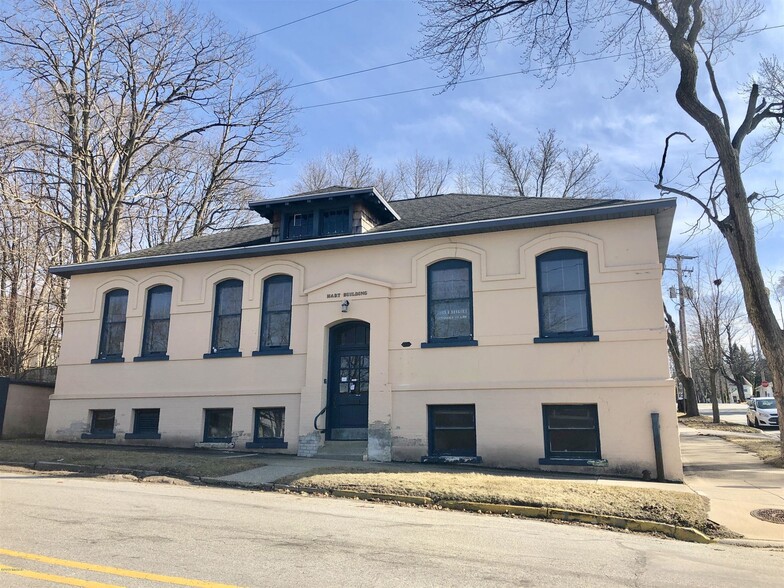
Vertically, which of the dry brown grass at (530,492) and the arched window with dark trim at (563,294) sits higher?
the arched window with dark trim at (563,294)

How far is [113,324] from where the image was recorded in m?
17.7

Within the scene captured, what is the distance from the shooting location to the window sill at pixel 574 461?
1214 cm

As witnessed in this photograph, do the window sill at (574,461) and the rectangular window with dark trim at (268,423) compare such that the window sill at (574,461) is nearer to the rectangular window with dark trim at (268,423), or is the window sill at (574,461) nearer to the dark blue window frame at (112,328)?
the rectangular window with dark trim at (268,423)

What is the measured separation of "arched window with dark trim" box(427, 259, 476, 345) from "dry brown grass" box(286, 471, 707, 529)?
11.9 ft

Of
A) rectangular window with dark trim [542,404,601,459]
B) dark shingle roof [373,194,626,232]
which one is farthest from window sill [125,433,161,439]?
rectangular window with dark trim [542,404,601,459]

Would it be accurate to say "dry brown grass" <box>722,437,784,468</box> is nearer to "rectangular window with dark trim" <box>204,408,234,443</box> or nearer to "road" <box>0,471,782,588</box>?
"road" <box>0,471,782,588</box>

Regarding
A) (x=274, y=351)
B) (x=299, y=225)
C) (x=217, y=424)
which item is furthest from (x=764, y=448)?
(x=217, y=424)

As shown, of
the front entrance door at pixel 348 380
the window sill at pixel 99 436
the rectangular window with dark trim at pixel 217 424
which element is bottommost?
the window sill at pixel 99 436

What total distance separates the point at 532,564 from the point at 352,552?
72.0 inches

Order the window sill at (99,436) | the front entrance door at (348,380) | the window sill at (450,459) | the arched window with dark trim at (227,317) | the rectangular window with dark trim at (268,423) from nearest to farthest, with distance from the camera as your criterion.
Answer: the window sill at (450,459) < the front entrance door at (348,380) < the rectangular window with dark trim at (268,423) < the arched window with dark trim at (227,317) < the window sill at (99,436)

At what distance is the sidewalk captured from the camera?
8.07m

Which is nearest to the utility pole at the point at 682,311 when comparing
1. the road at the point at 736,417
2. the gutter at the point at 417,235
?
the road at the point at 736,417

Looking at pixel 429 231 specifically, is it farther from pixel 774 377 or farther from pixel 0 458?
pixel 0 458

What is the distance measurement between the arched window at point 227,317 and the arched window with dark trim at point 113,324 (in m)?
3.32
